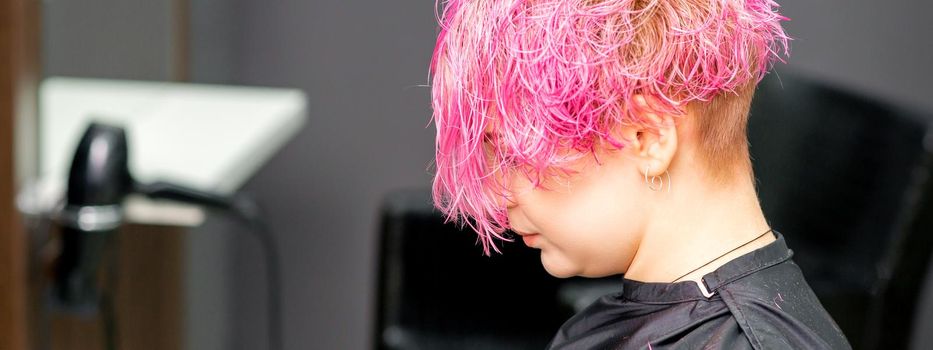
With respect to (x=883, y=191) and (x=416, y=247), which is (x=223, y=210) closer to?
(x=416, y=247)

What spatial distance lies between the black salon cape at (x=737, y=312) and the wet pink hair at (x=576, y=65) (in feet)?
0.40

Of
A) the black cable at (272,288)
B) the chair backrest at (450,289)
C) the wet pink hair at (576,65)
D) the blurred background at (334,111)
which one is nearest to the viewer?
the wet pink hair at (576,65)

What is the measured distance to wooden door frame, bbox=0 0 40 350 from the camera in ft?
3.28

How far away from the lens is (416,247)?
1.93 metres

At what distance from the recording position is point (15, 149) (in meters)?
1.02

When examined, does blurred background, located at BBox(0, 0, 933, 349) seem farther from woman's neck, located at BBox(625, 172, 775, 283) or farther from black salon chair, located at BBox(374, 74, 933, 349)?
woman's neck, located at BBox(625, 172, 775, 283)

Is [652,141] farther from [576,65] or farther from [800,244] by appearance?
[800,244]

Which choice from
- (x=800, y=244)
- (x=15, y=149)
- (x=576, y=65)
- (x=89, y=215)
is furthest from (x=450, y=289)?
(x=576, y=65)

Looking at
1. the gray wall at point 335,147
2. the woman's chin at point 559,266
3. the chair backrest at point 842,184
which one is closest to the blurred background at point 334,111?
the gray wall at point 335,147

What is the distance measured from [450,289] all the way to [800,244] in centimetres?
60

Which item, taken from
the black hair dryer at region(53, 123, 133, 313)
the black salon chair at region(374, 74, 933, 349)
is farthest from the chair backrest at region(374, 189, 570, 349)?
the black hair dryer at region(53, 123, 133, 313)

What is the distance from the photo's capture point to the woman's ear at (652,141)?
729 mm

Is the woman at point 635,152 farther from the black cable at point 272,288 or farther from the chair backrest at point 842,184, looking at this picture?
the black cable at point 272,288

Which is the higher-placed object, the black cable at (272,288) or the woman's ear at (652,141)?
the woman's ear at (652,141)
